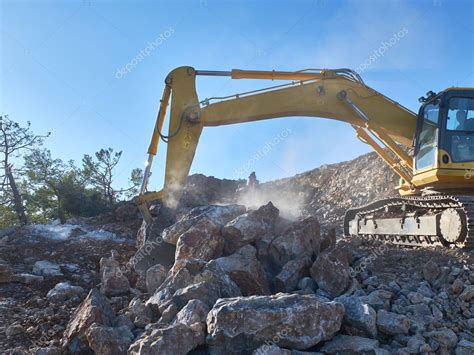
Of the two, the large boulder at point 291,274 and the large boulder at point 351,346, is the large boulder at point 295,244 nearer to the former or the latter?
the large boulder at point 291,274

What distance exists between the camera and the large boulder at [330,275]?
473cm

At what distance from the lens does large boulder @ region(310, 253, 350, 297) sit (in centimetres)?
473

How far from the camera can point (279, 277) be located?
4863mm

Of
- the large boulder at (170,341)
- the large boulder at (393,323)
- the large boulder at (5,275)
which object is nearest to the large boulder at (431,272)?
the large boulder at (393,323)

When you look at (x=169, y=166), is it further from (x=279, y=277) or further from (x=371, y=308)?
(x=371, y=308)

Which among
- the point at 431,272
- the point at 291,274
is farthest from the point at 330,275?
the point at 431,272

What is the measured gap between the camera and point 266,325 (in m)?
3.42

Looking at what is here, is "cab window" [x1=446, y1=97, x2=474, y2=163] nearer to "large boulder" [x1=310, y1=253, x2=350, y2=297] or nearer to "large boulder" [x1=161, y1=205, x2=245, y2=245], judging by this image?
"large boulder" [x1=310, y1=253, x2=350, y2=297]

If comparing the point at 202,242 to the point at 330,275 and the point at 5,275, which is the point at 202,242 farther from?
the point at 5,275

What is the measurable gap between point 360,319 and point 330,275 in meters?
1.05

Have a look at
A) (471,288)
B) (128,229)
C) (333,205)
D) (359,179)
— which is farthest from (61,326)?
(359,179)

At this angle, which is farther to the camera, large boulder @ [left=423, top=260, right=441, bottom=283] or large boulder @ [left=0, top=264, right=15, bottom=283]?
large boulder @ [left=0, top=264, right=15, bottom=283]

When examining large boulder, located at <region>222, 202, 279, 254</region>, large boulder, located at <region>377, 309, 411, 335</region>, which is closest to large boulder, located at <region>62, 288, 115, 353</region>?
Result: large boulder, located at <region>222, 202, 279, 254</region>

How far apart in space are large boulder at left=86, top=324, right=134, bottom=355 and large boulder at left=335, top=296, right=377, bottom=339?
1958 mm
